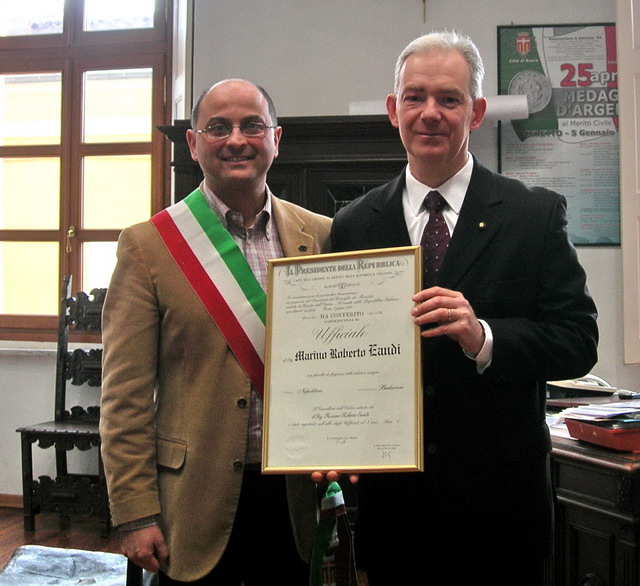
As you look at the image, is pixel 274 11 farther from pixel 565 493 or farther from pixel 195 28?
pixel 565 493

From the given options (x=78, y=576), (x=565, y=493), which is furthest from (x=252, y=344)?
(x=78, y=576)

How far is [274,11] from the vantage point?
3.86 metres

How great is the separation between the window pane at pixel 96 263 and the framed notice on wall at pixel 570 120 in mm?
2305

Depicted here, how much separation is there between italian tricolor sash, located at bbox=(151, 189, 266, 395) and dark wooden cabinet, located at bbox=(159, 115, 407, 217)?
1.93m

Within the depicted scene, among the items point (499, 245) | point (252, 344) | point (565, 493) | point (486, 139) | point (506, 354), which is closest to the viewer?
point (506, 354)

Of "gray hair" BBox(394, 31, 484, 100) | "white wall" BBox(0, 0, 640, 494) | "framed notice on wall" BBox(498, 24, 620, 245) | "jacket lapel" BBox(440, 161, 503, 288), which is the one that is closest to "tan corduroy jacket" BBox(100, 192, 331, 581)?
"jacket lapel" BBox(440, 161, 503, 288)

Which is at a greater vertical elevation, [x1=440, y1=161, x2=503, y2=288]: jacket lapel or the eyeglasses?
the eyeglasses

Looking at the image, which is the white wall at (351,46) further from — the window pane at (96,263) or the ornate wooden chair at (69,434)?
the ornate wooden chair at (69,434)

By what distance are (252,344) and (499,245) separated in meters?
0.50

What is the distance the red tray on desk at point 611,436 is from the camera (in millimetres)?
1820

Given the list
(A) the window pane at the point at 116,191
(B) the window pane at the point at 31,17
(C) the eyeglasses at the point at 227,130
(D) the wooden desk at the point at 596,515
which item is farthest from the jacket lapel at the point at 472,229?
(B) the window pane at the point at 31,17

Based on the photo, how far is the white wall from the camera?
373 centimetres

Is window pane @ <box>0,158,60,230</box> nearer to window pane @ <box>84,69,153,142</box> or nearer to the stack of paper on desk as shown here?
window pane @ <box>84,69,153,142</box>

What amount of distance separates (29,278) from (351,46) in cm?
233
